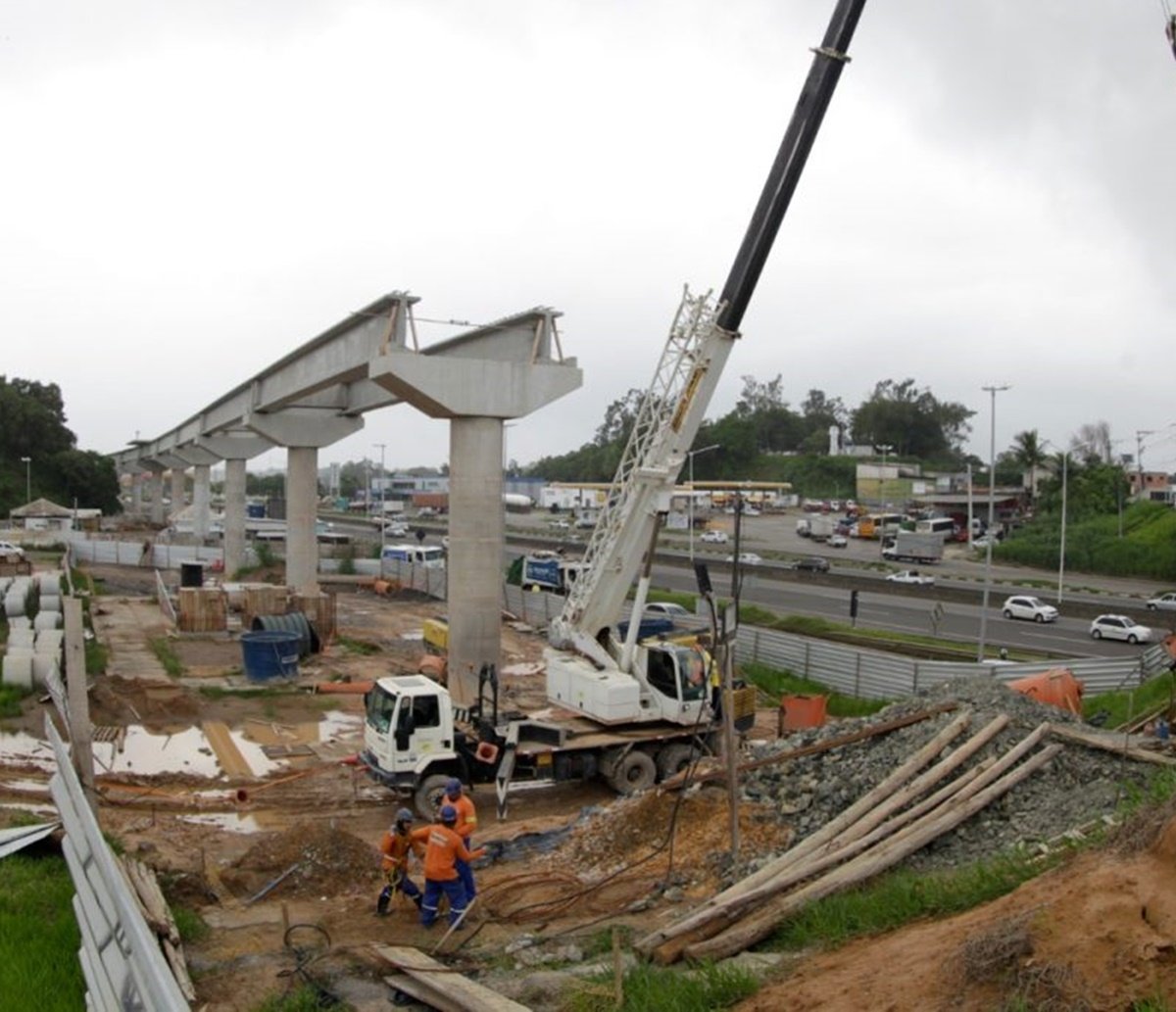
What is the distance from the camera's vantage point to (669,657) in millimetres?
17938

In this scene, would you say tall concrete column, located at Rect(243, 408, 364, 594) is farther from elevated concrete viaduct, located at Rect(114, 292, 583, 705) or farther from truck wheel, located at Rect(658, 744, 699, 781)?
truck wheel, located at Rect(658, 744, 699, 781)

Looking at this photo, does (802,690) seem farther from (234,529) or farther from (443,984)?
(234,529)

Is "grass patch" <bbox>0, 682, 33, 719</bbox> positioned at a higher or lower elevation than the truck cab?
lower

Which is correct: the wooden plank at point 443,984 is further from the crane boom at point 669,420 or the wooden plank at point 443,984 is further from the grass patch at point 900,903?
the crane boom at point 669,420

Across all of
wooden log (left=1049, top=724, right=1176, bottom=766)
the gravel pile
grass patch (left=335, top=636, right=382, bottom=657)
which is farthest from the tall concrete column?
wooden log (left=1049, top=724, right=1176, bottom=766)

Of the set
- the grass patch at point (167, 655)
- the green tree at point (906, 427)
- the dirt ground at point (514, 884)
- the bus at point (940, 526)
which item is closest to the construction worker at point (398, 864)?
the dirt ground at point (514, 884)

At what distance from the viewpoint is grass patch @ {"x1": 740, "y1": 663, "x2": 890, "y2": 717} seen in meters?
25.8

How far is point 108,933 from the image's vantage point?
21.5ft

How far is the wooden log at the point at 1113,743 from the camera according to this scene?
1205cm

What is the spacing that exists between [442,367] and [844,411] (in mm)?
161743

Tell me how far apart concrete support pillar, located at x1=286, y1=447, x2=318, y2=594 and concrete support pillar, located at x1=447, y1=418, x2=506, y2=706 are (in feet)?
61.0

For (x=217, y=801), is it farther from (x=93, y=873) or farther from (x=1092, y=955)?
(x=1092, y=955)

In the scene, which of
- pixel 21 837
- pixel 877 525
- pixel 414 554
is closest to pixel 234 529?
pixel 414 554

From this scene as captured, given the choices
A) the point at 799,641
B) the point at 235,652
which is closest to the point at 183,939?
the point at 799,641
